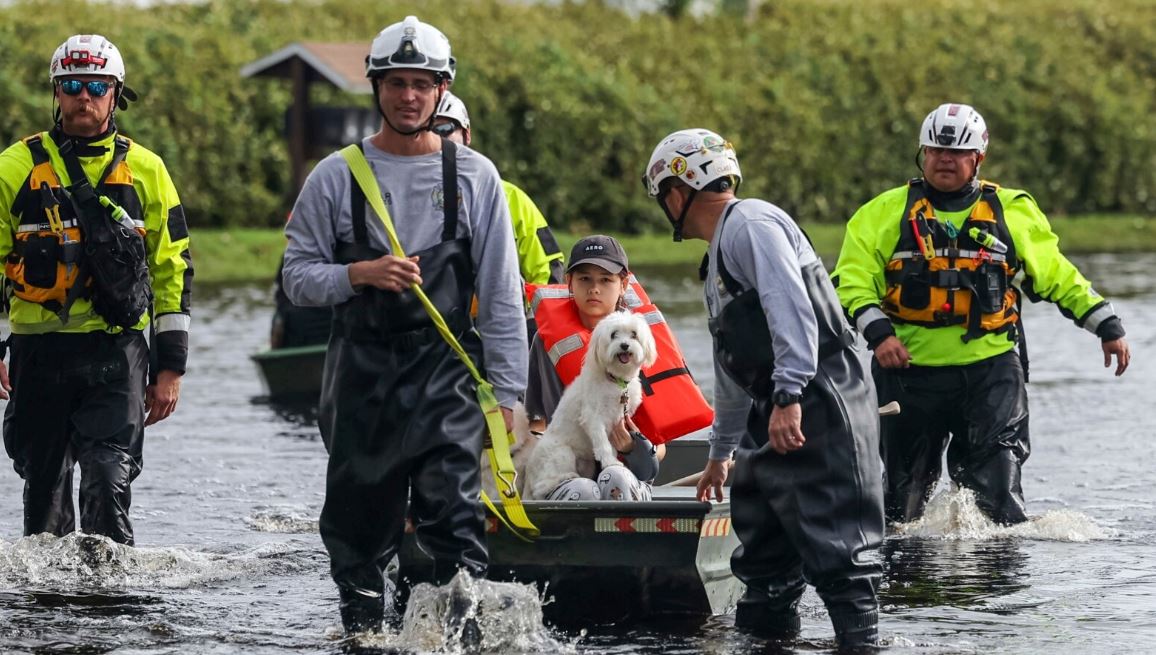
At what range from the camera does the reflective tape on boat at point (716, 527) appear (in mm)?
8328

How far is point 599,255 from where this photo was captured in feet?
30.9

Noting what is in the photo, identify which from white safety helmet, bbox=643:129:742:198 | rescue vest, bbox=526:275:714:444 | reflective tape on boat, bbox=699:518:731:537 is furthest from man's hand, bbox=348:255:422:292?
rescue vest, bbox=526:275:714:444

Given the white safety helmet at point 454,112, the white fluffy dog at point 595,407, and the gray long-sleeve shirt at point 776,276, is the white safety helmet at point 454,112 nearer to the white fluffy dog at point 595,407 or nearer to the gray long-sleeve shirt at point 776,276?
the white fluffy dog at point 595,407

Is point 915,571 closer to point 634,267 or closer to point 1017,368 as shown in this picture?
point 1017,368

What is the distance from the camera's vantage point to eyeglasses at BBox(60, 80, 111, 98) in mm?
8930

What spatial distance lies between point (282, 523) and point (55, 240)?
3.15 meters

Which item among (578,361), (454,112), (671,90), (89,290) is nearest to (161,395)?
(89,290)

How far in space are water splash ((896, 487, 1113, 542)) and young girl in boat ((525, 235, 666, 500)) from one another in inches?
78.0

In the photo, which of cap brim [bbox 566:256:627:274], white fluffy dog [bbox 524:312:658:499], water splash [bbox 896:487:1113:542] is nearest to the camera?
white fluffy dog [bbox 524:312:658:499]

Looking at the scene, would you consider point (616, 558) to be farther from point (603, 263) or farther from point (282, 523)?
point (282, 523)

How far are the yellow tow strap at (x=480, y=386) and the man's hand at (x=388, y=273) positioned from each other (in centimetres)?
8

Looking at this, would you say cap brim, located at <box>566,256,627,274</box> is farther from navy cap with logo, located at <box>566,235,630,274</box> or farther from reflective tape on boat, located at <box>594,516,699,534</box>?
reflective tape on boat, located at <box>594,516,699,534</box>

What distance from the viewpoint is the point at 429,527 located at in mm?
7453

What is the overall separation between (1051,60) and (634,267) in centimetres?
1311
